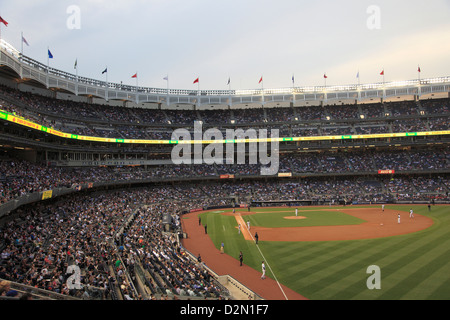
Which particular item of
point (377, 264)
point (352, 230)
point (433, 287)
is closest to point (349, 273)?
point (377, 264)

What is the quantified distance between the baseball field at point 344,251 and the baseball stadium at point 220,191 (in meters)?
0.16

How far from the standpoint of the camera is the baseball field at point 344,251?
1689 cm

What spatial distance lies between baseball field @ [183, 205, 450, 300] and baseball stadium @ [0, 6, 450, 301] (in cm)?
16

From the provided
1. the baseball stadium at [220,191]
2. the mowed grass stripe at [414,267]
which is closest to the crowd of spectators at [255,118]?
the baseball stadium at [220,191]

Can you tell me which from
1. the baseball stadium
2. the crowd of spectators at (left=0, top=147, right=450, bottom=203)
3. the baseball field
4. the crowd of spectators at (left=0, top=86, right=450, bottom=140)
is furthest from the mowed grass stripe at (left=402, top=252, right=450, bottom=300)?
the crowd of spectators at (left=0, top=86, right=450, bottom=140)

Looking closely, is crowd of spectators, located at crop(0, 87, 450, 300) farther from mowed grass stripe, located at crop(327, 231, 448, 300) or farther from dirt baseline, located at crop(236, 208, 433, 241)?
dirt baseline, located at crop(236, 208, 433, 241)

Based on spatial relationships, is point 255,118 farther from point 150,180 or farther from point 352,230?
point 352,230

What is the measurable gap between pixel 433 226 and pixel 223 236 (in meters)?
Result: 23.4

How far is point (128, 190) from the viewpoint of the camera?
2195 inches

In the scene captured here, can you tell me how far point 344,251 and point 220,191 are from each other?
3966 cm

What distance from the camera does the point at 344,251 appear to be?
24297 mm

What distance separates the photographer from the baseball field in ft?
55.4
